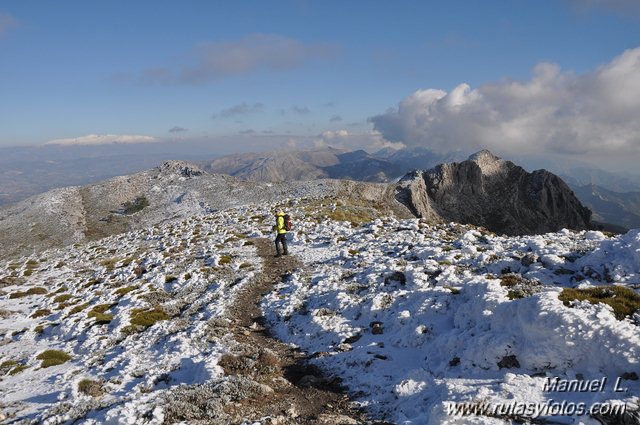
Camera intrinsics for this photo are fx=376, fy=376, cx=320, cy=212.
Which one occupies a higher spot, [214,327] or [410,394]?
[410,394]

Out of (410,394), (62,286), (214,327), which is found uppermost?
(410,394)

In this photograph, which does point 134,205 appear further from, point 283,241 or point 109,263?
point 283,241

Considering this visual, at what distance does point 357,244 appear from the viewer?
33.5 metres

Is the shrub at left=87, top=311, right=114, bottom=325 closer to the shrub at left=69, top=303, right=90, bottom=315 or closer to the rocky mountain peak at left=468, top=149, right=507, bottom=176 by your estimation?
the shrub at left=69, top=303, right=90, bottom=315

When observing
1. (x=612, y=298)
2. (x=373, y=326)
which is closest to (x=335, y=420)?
(x=373, y=326)

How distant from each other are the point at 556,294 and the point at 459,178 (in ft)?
380

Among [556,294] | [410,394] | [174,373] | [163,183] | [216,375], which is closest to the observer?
[410,394]

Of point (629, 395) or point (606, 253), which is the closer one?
point (629, 395)

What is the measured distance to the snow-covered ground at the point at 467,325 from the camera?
10477 millimetres

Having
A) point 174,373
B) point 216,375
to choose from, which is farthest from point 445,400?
point 174,373

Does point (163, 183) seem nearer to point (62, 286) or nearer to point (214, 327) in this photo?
point (62, 286)

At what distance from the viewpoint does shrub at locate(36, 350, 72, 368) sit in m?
19.1

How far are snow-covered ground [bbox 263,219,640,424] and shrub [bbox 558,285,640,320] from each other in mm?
340

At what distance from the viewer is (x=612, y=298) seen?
12.9m
